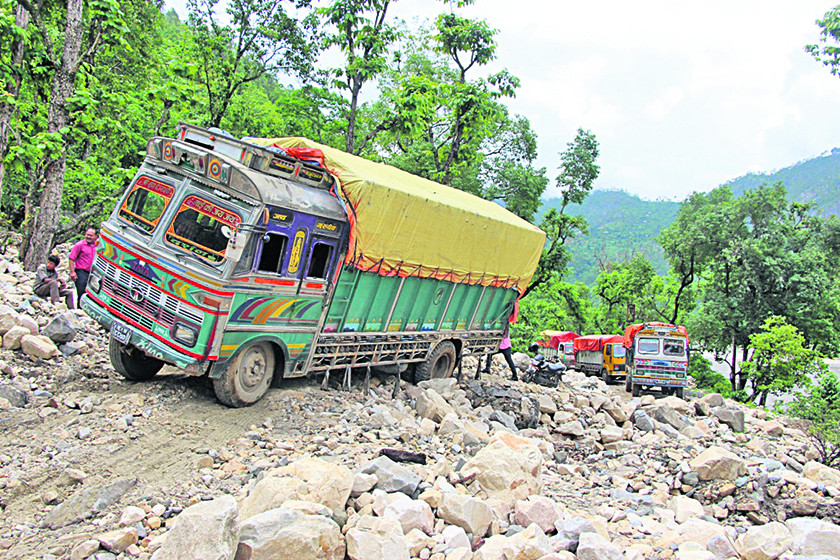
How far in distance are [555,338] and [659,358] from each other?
10.8m

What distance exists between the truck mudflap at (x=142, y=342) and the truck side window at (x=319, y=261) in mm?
2001

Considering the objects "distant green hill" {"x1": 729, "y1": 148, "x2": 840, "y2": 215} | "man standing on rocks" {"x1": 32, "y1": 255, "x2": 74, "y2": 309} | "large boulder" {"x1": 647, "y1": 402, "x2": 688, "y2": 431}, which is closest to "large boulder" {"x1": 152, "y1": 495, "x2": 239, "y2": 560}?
→ "man standing on rocks" {"x1": 32, "y1": 255, "x2": 74, "y2": 309}

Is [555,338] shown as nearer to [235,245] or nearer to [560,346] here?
[560,346]

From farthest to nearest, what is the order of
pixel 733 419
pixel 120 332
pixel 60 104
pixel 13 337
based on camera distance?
pixel 733 419 → pixel 60 104 → pixel 13 337 → pixel 120 332

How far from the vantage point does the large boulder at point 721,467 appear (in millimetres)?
7359

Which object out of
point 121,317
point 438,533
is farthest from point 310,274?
point 438,533

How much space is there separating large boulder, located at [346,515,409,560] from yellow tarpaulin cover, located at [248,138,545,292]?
4.50 m

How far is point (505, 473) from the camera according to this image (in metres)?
5.89

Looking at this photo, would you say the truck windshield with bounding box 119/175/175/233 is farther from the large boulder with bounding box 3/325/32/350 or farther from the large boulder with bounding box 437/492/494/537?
the large boulder with bounding box 437/492/494/537

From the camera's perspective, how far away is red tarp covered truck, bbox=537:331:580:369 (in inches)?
1101

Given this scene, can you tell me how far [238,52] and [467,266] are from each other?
9658 mm

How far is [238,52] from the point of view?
15.5 meters

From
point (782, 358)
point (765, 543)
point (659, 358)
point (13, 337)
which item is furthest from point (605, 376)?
point (13, 337)

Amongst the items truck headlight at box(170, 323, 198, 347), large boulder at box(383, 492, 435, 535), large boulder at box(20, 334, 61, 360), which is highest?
truck headlight at box(170, 323, 198, 347)
